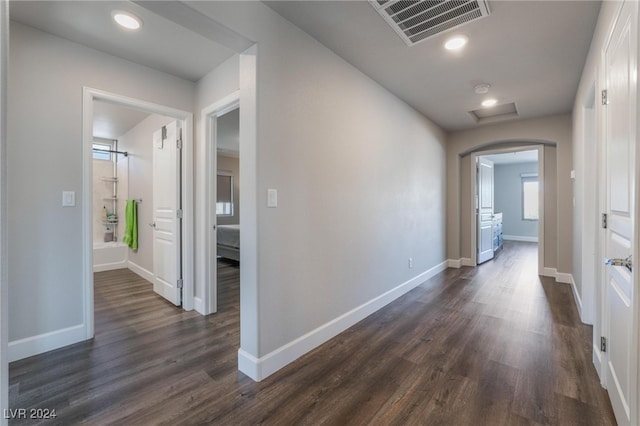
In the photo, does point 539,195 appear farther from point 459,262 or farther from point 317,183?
point 317,183

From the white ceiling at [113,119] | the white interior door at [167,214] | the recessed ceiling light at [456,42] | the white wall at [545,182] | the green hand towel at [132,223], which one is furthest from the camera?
the green hand towel at [132,223]

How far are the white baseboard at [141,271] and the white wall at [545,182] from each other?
5002mm

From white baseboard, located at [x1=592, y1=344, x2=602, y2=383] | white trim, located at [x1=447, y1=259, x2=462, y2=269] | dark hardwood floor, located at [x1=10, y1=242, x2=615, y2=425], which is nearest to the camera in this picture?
dark hardwood floor, located at [x1=10, y1=242, x2=615, y2=425]

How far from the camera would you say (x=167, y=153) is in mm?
3275

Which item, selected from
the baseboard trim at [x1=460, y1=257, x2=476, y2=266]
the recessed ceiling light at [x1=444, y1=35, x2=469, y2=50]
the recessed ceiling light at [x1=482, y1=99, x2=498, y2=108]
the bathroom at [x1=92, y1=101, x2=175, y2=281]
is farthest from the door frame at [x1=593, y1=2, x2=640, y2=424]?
the bathroom at [x1=92, y1=101, x2=175, y2=281]

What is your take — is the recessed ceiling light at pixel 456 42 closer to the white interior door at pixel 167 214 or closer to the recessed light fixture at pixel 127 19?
the recessed light fixture at pixel 127 19

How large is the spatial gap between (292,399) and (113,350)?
5.17 ft

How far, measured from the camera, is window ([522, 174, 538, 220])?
860cm

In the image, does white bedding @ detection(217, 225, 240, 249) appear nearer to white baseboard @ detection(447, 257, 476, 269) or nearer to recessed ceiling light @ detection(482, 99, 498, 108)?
white baseboard @ detection(447, 257, 476, 269)

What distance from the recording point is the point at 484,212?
215 inches

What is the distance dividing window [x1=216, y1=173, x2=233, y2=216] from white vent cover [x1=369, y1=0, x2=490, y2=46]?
5.92 metres

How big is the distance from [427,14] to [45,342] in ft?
12.3

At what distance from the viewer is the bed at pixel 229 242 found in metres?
5.26

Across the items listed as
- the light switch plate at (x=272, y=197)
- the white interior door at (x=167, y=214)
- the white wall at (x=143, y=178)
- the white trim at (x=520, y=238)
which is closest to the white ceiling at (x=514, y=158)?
the white trim at (x=520, y=238)
